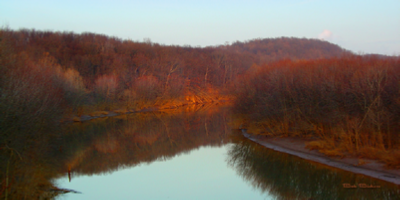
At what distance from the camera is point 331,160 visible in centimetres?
1264

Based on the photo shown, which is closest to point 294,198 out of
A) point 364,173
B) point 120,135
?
point 364,173

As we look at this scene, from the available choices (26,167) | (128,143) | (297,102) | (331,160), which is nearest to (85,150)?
(128,143)

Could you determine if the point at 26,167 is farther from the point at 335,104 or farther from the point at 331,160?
the point at 335,104

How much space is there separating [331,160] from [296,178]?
223 cm

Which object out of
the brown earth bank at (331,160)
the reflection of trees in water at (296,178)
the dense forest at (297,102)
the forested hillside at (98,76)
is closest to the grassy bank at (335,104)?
the dense forest at (297,102)

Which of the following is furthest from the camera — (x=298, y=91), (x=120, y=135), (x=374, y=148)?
(x=120, y=135)

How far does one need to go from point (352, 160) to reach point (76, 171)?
11.5m

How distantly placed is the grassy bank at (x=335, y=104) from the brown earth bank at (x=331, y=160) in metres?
0.27

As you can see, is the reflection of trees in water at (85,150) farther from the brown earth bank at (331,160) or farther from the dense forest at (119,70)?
the brown earth bank at (331,160)

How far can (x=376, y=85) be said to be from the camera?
38.1ft

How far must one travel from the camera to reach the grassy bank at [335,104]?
37.1 ft

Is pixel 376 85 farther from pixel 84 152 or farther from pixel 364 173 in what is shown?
pixel 84 152

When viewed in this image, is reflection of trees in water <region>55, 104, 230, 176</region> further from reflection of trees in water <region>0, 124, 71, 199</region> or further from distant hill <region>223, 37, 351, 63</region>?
distant hill <region>223, 37, 351, 63</region>

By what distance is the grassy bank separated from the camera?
11320mm
